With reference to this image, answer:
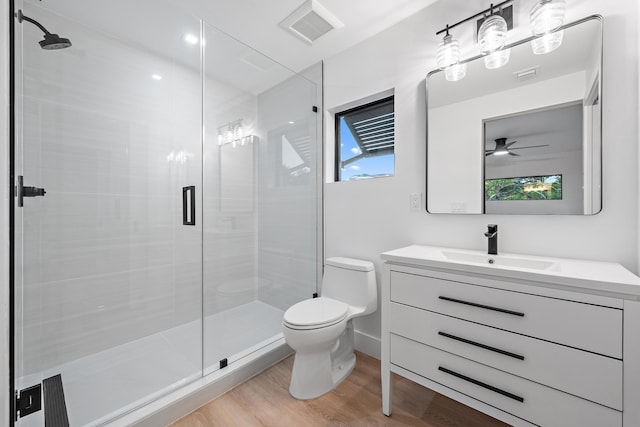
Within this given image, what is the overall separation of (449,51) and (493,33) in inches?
8.7

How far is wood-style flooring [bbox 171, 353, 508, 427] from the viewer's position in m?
Answer: 1.35

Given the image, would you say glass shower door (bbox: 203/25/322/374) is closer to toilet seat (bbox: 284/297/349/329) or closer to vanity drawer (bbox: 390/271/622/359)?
toilet seat (bbox: 284/297/349/329)

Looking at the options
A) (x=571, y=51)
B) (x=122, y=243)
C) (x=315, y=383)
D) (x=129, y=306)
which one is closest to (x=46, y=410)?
(x=129, y=306)

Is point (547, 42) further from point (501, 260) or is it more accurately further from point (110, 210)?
point (110, 210)

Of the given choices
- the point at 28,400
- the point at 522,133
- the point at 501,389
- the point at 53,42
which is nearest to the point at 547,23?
the point at 522,133

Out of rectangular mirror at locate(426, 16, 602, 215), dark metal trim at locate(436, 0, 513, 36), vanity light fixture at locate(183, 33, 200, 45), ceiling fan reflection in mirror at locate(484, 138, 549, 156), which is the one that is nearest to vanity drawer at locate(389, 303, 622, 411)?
rectangular mirror at locate(426, 16, 602, 215)

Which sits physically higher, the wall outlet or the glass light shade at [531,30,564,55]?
the glass light shade at [531,30,564,55]

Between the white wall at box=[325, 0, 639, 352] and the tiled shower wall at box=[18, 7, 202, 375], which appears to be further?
the tiled shower wall at box=[18, 7, 202, 375]

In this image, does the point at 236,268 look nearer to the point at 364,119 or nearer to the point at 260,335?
the point at 260,335

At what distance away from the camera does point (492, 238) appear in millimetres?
1387

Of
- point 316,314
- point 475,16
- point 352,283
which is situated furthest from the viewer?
point 352,283

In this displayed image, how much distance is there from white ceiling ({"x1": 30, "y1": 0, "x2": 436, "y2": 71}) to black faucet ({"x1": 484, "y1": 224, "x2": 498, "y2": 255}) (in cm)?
142

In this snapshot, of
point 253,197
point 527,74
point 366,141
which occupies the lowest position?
point 253,197

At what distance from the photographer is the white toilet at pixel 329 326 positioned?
4.92ft
